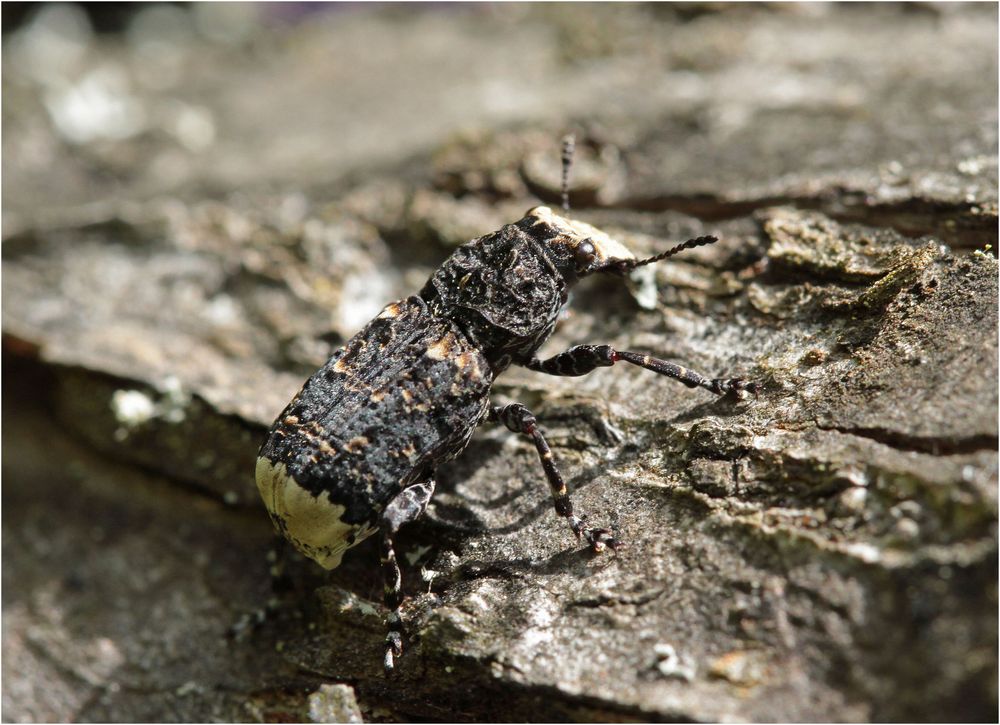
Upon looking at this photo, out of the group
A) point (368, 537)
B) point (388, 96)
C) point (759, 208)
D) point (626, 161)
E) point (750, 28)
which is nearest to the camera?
point (368, 537)

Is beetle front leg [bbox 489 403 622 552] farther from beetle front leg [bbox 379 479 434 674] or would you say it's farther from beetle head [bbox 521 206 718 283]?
beetle head [bbox 521 206 718 283]

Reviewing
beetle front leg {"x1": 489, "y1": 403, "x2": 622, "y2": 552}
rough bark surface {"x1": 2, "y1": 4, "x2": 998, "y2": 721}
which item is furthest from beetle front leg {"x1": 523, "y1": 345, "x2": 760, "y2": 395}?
beetle front leg {"x1": 489, "y1": 403, "x2": 622, "y2": 552}

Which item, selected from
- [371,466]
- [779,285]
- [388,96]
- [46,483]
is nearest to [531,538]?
[371,466]

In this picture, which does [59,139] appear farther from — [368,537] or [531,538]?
[531,538]

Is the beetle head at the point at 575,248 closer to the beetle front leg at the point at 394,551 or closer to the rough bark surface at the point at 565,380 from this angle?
the rough bark surface at the point at 565,380

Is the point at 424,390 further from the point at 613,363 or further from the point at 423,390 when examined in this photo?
the point at 613,363

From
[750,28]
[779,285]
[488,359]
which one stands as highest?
[750,28]

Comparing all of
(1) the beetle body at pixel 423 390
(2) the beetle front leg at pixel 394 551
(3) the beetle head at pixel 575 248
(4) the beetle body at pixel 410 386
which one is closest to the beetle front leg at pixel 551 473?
(1) the beetle body at pixel 423 390

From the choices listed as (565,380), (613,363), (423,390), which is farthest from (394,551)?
(613,363)
